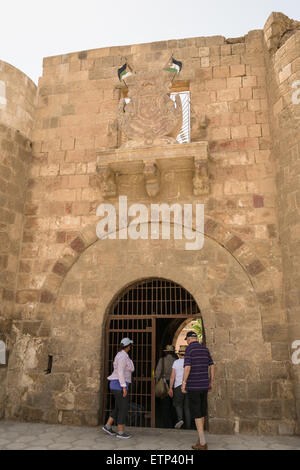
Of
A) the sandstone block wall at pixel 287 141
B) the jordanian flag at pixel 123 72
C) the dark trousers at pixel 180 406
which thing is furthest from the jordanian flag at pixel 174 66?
the dark trousers at pixel 180 406

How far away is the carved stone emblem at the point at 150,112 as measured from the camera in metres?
7.29

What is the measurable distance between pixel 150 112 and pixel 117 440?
18.6ft

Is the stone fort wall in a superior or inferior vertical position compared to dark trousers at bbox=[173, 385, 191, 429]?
superior

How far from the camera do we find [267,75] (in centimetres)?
744

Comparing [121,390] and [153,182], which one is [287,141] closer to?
[153,182]

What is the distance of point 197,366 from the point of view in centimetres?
489

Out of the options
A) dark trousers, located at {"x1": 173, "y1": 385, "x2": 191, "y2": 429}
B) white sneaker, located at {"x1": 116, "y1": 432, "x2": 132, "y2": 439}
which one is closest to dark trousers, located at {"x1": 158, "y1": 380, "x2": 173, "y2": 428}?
dark trousers, located at {"x1": 173, "y1": 385, "x2": 191, "y2": 429}

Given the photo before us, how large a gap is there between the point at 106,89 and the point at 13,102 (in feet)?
6.36

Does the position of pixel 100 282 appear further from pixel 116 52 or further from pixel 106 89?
pixel 116 52

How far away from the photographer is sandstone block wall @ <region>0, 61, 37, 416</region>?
7027 mm

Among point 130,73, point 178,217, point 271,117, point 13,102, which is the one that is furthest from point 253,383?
point 13,102

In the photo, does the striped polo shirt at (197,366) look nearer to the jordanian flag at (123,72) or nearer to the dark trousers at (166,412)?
the dark trousers at (166,412)

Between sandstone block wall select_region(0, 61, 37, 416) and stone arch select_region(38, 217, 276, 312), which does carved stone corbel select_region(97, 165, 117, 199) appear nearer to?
stone arch select_region(38, 217, 276, 312)

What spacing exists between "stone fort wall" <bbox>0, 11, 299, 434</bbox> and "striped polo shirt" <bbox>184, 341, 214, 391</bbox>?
1.27 meters
